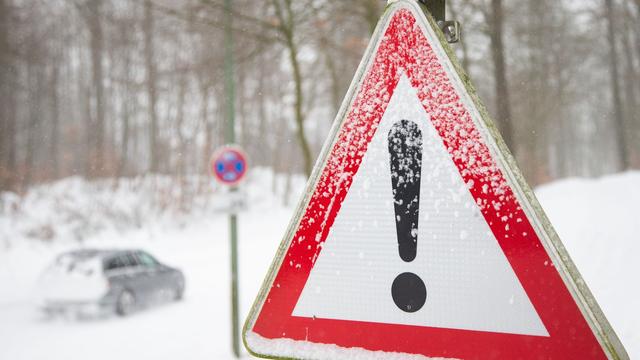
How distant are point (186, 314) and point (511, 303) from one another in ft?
34.6

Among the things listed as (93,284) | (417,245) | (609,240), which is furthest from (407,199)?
(93,284)

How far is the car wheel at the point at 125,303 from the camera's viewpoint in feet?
34.2

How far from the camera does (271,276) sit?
51.7 inches

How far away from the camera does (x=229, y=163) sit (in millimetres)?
7391

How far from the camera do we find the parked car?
388 inches

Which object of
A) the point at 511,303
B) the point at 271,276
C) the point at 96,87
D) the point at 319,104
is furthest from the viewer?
the point at 96,87

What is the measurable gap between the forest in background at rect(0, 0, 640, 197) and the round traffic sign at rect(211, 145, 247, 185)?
988 mm

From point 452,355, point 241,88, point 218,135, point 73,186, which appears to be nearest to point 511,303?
point 452,355

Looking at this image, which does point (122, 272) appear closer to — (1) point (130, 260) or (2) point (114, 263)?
(2) point (114, 263)

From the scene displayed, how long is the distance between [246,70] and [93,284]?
224 inches

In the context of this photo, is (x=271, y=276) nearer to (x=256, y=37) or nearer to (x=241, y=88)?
(x=256, y=37)

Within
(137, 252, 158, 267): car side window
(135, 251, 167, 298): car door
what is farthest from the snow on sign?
(137, 252, 158, 267): car side window

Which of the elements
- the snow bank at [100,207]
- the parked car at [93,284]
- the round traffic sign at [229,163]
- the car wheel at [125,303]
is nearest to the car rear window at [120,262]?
the parked car at [93,284]

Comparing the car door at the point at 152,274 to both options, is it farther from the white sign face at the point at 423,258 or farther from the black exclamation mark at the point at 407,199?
the black exclamation mark at the point at 407,199
